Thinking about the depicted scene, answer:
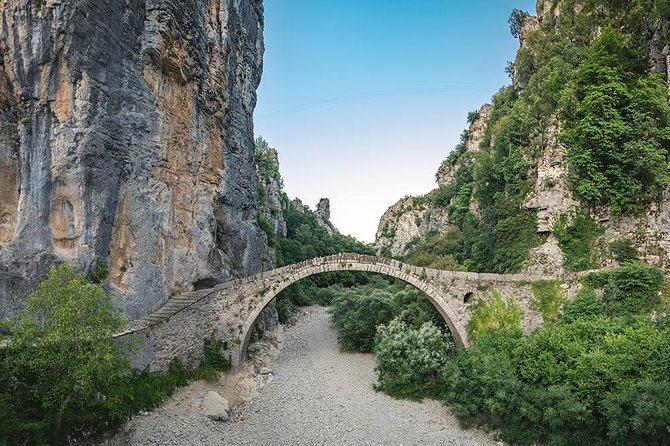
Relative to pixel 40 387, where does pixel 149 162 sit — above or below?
above

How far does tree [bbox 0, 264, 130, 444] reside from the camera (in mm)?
8570

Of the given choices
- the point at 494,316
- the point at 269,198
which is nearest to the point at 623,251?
the point at 494,316

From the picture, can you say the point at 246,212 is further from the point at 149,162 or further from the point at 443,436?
the point at 443,436

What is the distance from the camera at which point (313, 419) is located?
14.5m

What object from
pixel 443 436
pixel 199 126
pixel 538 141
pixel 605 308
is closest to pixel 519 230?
pixel 538 141

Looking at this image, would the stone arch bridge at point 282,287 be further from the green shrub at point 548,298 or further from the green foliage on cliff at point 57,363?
the green foliage on cliff at point 57,363

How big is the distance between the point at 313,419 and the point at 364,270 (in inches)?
246

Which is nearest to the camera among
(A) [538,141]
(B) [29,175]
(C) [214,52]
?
(B) [29,175]

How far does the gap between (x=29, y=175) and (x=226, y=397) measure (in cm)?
1008

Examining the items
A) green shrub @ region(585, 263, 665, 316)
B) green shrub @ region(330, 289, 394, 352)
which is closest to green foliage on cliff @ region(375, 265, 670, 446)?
green shrub @ region(585, 263, 665, 316)

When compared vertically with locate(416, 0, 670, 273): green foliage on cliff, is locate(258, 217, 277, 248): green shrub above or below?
below

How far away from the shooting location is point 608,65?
19438mm

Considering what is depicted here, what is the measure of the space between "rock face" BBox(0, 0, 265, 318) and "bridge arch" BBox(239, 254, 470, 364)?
2.78 m

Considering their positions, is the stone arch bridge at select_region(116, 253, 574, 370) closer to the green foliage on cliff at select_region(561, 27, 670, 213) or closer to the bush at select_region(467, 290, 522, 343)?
the bush at select_region(467, 290, 522, 343)
